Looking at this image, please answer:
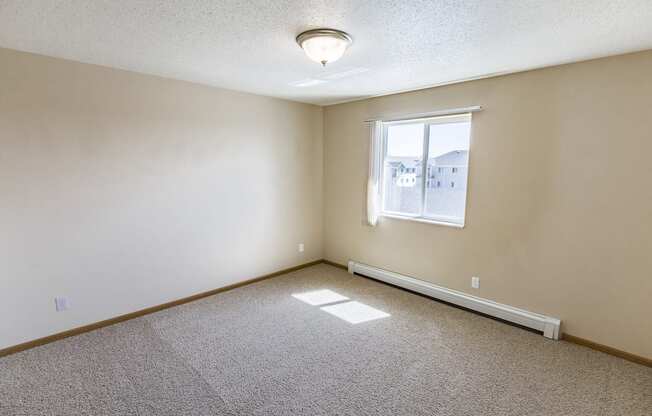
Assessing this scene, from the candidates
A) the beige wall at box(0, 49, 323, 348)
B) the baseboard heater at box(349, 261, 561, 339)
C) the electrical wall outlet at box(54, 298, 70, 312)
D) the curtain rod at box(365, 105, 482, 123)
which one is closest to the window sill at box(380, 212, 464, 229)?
the baseboard heater at box(349, 261, 561, 339)

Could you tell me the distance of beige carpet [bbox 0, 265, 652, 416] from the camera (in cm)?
208

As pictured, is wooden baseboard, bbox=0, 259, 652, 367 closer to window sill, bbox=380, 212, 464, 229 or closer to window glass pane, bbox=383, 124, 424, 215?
window sill, bbox=380, 212, 464, 229

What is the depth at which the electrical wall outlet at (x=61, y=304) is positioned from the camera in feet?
9.21

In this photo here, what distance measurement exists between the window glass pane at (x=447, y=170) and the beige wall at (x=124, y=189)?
1.90 metres

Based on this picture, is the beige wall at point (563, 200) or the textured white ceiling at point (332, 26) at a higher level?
the textured white ceiling at point (332, 26)

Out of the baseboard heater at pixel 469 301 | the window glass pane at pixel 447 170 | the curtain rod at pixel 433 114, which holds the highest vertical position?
the curtain rod at pixel 433 114

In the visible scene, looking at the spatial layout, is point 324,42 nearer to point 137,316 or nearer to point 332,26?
point 332,26

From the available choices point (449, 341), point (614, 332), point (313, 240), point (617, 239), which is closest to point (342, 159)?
point (313, 240)

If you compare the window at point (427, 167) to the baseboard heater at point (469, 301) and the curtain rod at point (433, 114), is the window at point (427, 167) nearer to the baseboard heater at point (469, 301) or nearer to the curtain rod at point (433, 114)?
the curtain rod at point (433, 114)

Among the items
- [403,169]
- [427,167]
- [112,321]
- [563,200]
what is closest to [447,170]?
[427,167]

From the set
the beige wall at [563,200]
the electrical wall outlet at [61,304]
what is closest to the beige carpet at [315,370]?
the electrical wall outlet at [61,304]

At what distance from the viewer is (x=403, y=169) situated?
4035 mm

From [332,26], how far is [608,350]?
3.31 meters

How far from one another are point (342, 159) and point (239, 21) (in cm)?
279
